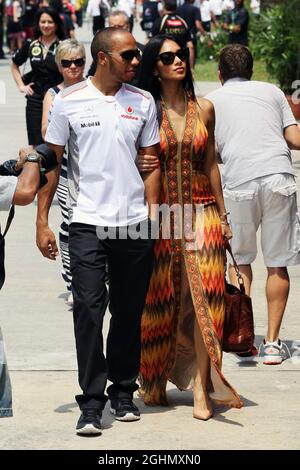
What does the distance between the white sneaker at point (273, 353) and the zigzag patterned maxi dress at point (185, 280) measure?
90cm

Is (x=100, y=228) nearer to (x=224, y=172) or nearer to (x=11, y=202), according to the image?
(x=11, y=202)

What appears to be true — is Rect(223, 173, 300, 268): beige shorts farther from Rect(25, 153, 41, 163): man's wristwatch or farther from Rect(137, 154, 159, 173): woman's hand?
Rect(25, 153, 41, 163): man's wristwatch

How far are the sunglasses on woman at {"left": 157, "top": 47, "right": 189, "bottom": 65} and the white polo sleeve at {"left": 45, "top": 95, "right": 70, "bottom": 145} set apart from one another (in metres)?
0.56

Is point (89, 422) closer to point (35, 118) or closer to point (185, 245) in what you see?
point (185, 245)

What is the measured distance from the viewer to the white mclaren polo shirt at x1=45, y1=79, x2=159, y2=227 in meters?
5.86

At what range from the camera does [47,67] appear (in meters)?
11.3

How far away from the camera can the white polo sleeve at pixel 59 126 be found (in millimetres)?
5914

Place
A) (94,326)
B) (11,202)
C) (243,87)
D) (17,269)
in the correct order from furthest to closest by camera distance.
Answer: (17,269), (243,87), (94,326), (11,202)

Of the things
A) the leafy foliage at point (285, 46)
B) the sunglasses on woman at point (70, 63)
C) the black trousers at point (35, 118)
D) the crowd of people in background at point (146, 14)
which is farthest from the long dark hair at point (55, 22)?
the crowd of people in background at point (146, 14)

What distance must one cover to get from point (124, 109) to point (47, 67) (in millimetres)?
5538

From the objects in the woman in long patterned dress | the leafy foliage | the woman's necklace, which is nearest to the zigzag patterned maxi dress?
the woman in long patterned dress

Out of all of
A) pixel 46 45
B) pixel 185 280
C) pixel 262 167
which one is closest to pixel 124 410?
pixel 185 280
